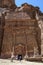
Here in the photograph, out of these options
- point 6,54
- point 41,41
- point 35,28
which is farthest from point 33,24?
point 6,54

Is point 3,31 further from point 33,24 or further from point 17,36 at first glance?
point 33,24

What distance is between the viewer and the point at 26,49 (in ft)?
166

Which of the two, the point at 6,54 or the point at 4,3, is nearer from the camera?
the point at 6,54

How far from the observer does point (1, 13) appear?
58469 mm

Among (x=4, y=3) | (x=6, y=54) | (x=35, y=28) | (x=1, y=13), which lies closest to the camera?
(x=6, y=54)

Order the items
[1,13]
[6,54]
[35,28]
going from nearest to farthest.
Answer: [6,54]
[35,28]
[1,13]

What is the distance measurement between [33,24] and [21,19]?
3.16 metres

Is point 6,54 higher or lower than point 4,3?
lower

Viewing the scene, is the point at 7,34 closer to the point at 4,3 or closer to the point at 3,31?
the point at 3,31

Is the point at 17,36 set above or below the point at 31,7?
below

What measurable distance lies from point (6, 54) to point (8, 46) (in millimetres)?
2578

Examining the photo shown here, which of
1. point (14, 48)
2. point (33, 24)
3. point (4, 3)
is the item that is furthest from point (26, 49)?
point (4, 3)

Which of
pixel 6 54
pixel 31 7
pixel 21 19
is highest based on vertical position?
pixel 31 7

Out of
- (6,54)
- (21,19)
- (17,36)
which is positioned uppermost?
(21,19)
